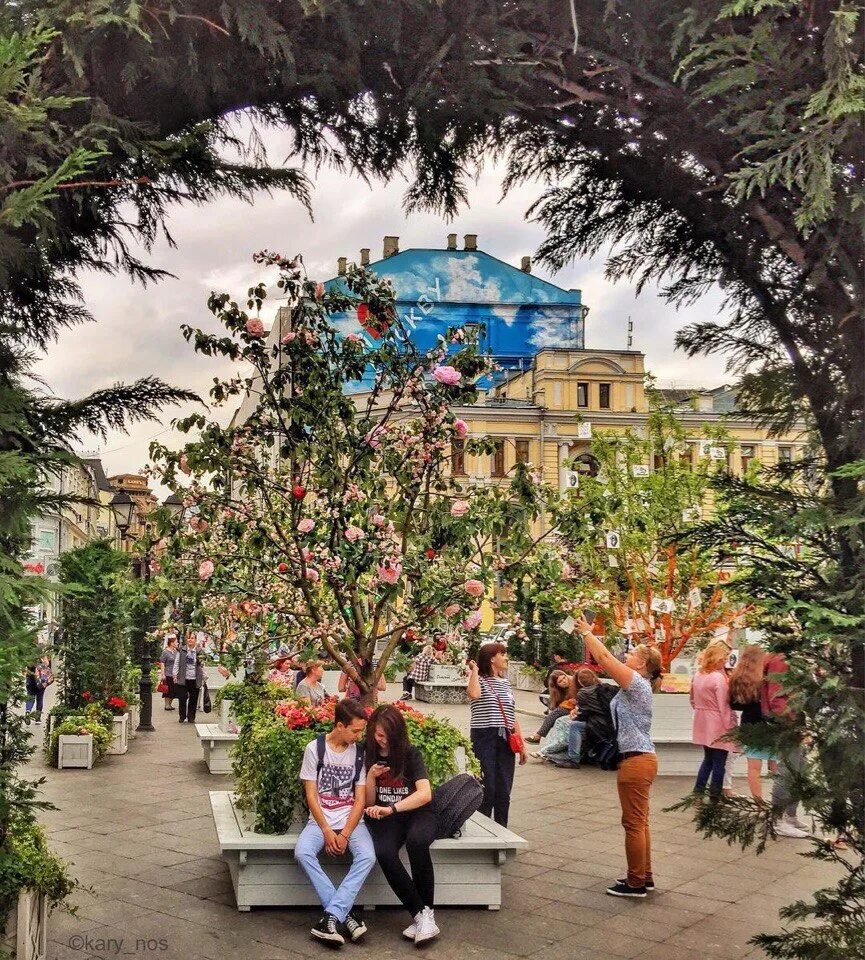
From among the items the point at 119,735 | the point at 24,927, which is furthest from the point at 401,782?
the point at 119,735

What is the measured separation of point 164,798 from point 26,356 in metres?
8.12

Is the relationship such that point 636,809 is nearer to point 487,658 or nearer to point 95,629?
point 487,658

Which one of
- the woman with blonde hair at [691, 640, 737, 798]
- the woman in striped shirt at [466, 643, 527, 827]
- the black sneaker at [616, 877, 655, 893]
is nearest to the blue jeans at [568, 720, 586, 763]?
the woman with blonde hair at [691, 640, 737, 798]

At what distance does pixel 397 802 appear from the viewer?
727 centimetres

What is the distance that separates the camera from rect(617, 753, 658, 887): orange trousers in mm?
7785

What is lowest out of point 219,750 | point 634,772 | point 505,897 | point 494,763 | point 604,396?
point 505,897

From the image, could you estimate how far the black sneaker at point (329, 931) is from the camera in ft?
21.8

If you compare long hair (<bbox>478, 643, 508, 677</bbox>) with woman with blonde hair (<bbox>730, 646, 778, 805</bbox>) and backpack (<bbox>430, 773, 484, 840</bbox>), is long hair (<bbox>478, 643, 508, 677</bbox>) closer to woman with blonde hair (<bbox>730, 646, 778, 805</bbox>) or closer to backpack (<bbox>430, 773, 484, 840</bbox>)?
backpack (<bbox>430, 773, 484, 840</bbox>)

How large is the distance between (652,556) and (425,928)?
41.5 feet

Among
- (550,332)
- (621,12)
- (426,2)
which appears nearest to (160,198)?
(426,2)

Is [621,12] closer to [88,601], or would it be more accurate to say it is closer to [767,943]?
[767,943]

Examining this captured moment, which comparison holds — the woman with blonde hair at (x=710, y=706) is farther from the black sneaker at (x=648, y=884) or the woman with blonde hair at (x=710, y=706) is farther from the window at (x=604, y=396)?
the window at (x=604, y=396)

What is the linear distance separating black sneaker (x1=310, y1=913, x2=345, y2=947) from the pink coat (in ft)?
17.9

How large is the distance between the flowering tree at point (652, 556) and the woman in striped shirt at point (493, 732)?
6584mm
